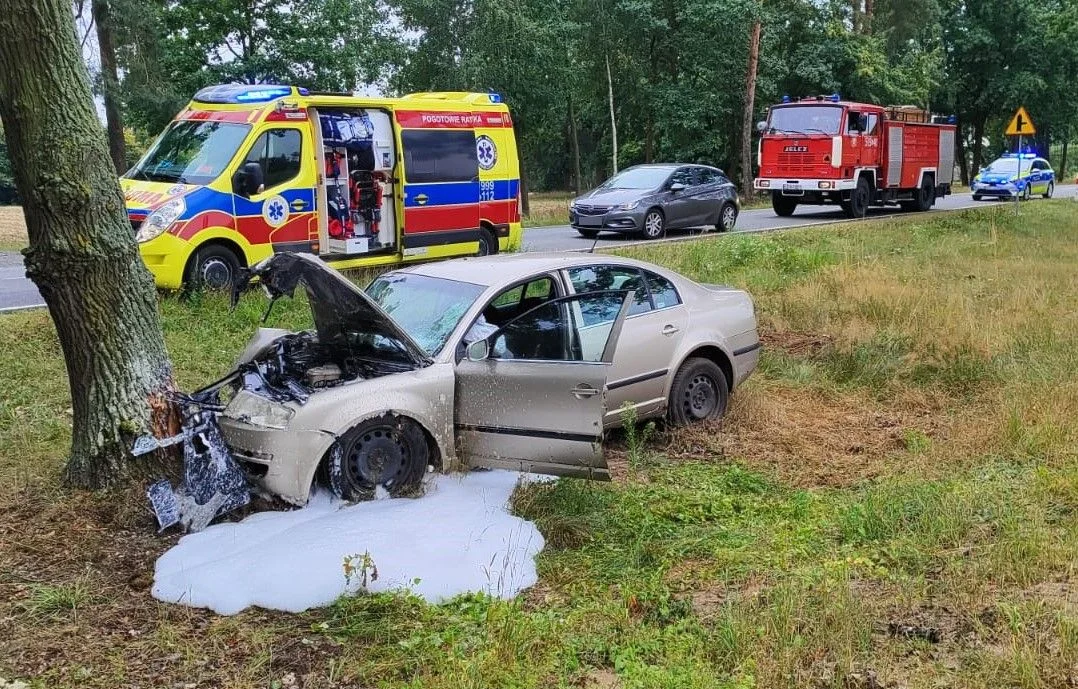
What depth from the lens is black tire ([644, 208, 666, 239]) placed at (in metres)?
18.5

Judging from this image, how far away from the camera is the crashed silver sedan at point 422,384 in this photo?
16.7 feet

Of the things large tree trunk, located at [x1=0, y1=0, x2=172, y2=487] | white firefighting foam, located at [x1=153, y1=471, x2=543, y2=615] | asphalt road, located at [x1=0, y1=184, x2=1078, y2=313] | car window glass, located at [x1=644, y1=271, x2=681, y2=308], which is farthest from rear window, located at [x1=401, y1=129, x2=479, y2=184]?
white firefighting foam, located at [x1=153, y1=471, x2=543, y2=615]

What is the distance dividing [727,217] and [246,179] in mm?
12337

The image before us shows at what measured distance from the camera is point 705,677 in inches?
135

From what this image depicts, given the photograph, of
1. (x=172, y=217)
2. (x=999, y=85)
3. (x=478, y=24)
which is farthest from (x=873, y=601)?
(x=999, y=85)

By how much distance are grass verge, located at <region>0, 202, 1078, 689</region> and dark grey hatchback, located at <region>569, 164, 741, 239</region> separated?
33.5 feet

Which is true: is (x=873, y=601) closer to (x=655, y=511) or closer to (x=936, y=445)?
(x=655, y=511)

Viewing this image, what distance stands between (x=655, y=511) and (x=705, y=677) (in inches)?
74.9

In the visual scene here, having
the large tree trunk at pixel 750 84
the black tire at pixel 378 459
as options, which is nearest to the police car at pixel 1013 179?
the large tree trunk at pixel 750 84

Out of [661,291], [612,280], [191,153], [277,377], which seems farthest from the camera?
[191,153]

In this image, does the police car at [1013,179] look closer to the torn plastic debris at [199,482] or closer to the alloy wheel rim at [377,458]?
the alloy wheel rim at [377,458]

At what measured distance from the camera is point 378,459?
17.2 ft

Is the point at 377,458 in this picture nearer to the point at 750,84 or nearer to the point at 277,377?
the point at 277,377

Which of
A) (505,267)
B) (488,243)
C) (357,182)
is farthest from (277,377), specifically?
(488,243)
